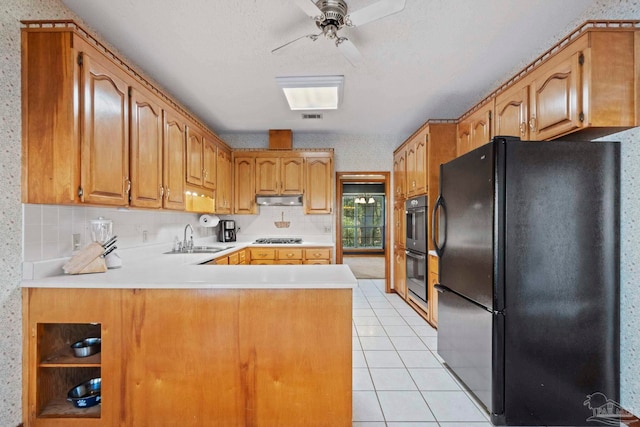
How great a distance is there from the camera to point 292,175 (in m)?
4.48

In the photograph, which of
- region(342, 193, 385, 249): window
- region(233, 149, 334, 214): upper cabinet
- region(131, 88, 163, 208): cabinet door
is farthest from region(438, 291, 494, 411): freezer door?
region(342, 193, 385, 249): window

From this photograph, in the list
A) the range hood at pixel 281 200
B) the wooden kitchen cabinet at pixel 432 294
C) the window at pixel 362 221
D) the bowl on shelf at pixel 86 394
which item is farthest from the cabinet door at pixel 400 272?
the window at pixel 362 221

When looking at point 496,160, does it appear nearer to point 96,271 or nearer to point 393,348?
point 393,348

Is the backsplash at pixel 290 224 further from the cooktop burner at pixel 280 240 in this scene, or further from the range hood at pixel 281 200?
the range hood at pixel 281 200

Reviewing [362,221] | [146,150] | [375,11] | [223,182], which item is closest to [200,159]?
[223,182]

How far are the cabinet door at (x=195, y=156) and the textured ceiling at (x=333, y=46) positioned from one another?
47cm

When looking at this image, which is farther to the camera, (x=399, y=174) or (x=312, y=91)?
(x=399, y=174)

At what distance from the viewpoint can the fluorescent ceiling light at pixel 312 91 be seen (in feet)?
9.16

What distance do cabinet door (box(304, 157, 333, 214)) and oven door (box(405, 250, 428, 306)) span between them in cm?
140

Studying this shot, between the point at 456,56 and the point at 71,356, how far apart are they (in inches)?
132

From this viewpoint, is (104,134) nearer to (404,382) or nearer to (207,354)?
(207,354)

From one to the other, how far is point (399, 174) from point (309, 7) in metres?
3.15

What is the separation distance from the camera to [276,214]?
4816mm

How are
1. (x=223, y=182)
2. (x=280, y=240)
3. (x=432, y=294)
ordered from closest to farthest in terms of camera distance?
(x=432, y=294)
(x=223, y=182)
(x=280, y=240)
